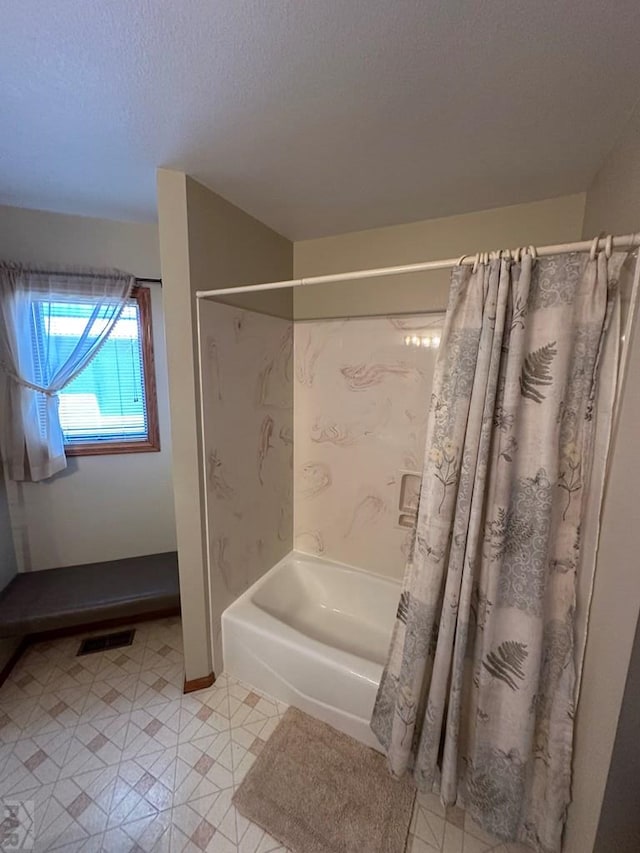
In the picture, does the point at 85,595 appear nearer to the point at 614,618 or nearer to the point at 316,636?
the point at 316,636

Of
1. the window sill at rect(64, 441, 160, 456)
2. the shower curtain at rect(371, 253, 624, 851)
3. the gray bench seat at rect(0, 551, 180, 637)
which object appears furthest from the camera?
the window sill at rect(64, 441, 160, 456)

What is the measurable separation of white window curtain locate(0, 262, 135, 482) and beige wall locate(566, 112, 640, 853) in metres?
2.29

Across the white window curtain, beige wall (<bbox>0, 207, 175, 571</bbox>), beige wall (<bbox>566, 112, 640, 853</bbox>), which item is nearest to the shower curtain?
beige wall (<bbox>566, 112, 640, 853</bbox>)

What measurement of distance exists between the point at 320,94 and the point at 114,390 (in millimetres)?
1888

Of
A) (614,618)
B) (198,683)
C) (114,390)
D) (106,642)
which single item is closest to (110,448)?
(114,390)

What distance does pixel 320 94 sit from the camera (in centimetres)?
98

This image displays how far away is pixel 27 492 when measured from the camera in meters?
1.98

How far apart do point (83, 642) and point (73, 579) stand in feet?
1.21

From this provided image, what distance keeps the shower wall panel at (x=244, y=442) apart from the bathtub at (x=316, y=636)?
115mm

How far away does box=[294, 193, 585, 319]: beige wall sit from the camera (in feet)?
5.09

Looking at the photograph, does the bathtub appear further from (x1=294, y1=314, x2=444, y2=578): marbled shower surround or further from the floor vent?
the floor vent

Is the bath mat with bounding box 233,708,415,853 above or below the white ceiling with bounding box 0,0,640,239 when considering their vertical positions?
below

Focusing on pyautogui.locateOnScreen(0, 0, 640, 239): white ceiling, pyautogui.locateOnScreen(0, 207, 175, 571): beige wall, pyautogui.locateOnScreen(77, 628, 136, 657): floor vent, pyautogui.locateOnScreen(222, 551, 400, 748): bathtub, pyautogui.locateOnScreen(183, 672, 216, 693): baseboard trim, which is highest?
pyautogui.locateOnScreen(0, 0, 640, 239): white ceiling

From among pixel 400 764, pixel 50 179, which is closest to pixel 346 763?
pixel 400 764
